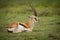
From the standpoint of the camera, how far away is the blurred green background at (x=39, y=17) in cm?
292

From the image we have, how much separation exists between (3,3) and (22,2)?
0.34m

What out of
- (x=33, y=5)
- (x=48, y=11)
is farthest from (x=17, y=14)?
(x=48, y=11)

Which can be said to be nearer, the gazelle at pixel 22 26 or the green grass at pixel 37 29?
the green grass at pixel 37 29

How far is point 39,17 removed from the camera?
3.10 metres

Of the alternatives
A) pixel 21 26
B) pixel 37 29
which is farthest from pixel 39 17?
pixel 21 26

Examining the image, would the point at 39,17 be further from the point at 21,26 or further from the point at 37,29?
the point at 21,26

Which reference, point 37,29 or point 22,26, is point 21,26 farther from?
point 37,29

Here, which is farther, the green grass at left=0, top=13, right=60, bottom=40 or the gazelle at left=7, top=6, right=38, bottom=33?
the gazelle at left=7, top=6, right=38, bottom=33

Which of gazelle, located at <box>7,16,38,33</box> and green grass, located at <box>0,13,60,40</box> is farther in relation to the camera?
gazelle, located at <box>7,16,38,33</box>

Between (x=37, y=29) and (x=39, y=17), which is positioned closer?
(x=37, y=29)

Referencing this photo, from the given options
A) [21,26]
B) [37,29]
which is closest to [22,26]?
[21,26]

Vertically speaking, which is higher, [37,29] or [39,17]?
[39,17]

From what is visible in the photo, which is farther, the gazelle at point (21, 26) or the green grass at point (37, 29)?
the gazelle at point (21, 26)

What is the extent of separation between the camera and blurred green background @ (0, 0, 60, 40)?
2916 mm
